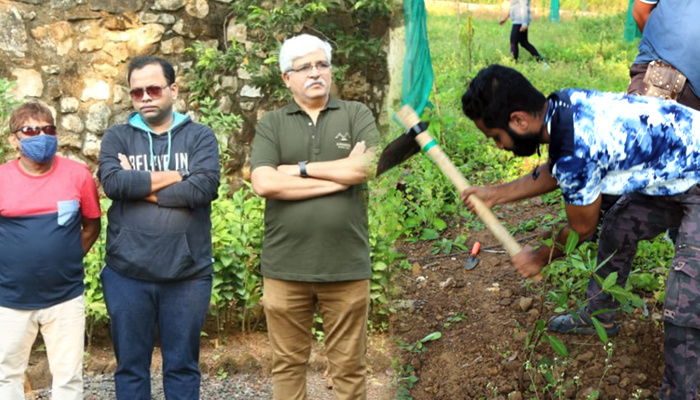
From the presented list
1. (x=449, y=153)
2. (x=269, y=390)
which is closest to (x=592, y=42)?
(x=449, y=153)

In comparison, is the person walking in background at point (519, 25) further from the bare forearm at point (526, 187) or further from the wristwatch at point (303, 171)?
the wristwatch at point (303, 171)

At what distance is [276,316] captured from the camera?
3.07 meters

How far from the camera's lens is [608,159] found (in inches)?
102

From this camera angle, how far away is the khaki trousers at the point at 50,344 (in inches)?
117

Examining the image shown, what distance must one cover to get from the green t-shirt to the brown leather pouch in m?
1.34

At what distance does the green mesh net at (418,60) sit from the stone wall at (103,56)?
2.81 ft

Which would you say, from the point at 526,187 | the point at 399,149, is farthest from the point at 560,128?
the point at 399,149

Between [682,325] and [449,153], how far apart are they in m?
2.46

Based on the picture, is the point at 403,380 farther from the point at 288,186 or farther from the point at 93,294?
the point at 93,294

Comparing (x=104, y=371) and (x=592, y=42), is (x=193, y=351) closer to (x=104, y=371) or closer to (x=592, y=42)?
(x=104, y=371)

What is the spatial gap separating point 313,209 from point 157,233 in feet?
1.95

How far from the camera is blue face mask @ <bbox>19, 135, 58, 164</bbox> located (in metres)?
2.98

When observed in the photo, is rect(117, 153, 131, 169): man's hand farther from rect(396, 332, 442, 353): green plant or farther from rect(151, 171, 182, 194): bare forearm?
rect(396, 332, 442, 353): green plant

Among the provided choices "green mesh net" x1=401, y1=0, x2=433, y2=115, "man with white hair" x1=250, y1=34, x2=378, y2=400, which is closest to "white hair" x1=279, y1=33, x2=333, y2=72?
"man with white hair" x1=250, y1=34, x2=378, y2=400
